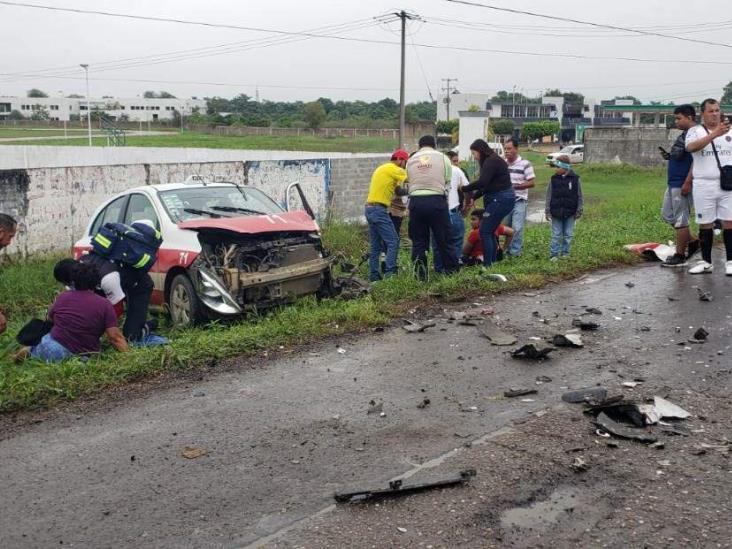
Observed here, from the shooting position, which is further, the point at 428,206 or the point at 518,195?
the point at 518,195

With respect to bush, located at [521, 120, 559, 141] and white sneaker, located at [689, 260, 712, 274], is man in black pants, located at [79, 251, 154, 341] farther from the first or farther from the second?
bush, located at [521, 120, 559, 141]

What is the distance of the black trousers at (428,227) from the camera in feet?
29.7

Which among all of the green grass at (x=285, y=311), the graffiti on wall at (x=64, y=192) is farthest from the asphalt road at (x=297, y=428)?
the graffiti on wall at (x=64, y=192)

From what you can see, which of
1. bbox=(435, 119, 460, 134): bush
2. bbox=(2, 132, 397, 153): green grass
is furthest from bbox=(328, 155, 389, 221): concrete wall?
bbox=(435, 119, 460, 134): bush

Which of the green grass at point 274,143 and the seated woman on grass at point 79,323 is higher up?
the green grass at point 274,143

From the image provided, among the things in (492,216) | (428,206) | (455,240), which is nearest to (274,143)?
(492,216)

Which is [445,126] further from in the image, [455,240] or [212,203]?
[212,203]

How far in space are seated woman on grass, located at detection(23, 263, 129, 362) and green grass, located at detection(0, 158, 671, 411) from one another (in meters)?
0.18

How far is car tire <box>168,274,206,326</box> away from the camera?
7805 millimetres

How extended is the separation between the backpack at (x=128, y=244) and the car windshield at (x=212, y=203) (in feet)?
3.48

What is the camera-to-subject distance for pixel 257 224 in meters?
8.09

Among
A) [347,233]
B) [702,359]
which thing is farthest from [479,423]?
[347,233]

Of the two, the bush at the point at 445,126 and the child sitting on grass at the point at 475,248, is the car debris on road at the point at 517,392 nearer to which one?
the child sitting on grass at the point at 475,248

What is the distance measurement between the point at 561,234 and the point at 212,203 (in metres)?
4.69
